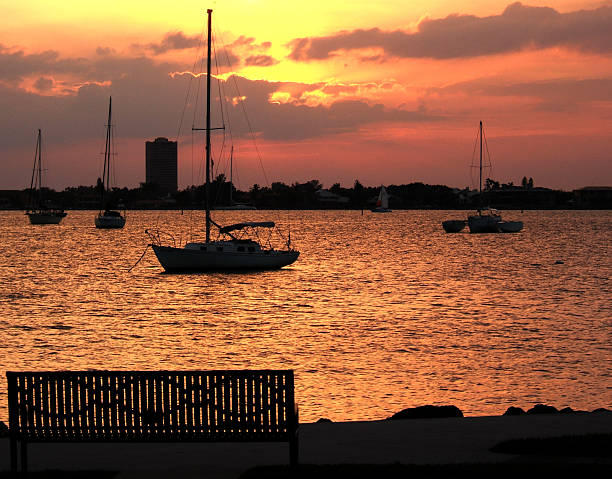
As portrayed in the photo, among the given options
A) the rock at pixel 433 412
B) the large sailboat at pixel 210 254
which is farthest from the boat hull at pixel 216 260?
the rock at pixel 433 412

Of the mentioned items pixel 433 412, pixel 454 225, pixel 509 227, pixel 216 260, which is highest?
pixel 454 225

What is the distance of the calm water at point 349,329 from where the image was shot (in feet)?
80.7

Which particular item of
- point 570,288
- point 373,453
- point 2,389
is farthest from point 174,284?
point 373,453

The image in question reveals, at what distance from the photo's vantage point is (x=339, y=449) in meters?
11.5

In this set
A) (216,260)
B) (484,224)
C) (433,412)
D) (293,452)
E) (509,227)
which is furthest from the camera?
(509,227)

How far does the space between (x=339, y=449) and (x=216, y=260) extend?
49782 mm

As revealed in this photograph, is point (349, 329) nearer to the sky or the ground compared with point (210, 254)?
nearer to the ground

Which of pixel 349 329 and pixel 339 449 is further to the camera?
pixel 349 329

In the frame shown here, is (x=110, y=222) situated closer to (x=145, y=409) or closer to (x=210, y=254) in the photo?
(x=210, y=254)

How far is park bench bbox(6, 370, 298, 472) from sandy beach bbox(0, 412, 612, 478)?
0.50 metres

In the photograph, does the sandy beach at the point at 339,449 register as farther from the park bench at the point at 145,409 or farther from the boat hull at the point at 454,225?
the boat hull at the point at 454,225

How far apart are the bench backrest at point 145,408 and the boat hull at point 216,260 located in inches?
1985

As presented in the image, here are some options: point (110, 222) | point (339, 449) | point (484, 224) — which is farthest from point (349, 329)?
point (110, 222)

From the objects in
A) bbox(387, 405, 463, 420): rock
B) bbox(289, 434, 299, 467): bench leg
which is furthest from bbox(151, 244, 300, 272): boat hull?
bbox(289, 434, 299, 467): bench leg
